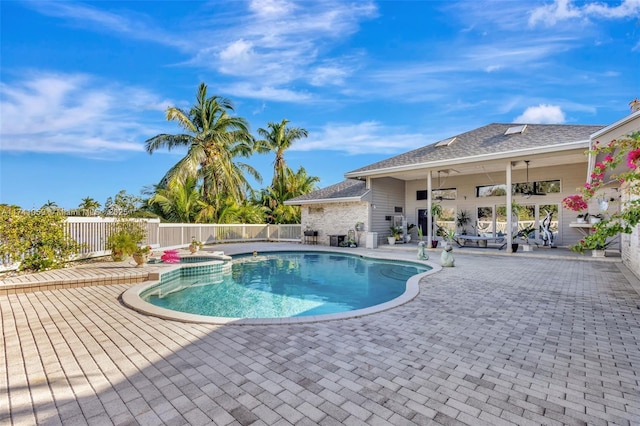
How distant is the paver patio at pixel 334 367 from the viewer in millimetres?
2107

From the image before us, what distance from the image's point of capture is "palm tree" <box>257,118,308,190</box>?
22531mm

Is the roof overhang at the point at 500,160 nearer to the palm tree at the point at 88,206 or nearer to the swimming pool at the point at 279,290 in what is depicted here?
the swimming pool at the point at 279,290

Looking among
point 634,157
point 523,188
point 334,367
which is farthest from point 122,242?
point 523,188

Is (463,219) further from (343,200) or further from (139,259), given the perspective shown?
(139,259)

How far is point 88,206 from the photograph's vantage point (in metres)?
11.3

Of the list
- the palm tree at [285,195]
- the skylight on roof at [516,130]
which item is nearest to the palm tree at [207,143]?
the palm tree at [285,195]

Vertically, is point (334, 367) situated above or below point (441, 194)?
below

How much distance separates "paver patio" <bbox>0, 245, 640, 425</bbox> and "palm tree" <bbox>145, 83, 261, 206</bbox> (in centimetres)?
1315

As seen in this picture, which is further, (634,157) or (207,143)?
(207,143)

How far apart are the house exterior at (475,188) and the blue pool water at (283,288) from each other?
4869mm

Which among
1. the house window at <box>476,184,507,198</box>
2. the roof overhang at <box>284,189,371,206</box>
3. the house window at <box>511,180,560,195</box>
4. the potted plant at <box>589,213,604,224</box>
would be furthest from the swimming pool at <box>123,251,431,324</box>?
the house window at <box>511,180,560,195</box>

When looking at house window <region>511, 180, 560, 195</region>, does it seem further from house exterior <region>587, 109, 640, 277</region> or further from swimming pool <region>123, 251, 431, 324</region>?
swimming pool <region>123, 251, 431, 324</region>

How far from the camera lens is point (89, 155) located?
21734mm

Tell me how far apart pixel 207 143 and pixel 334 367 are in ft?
57.3
